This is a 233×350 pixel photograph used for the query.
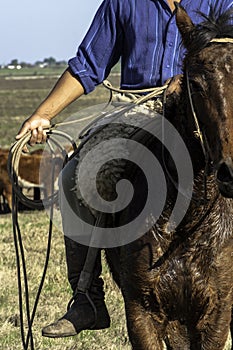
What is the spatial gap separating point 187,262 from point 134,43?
4.69ft

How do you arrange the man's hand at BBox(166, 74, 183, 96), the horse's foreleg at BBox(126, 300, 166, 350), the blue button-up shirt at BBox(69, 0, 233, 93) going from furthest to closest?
the blue button-up shirt at BBox(69, 0, 233, 93) < the man's hand at BBox(166, 74, 183, 96) < the horse's foreleg at BBox(126, 300, 166, 350)

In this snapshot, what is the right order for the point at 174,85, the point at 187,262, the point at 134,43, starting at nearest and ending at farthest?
the point at 187,262, the point at 174,85, the point at 134,43

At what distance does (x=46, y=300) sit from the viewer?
8461 mm

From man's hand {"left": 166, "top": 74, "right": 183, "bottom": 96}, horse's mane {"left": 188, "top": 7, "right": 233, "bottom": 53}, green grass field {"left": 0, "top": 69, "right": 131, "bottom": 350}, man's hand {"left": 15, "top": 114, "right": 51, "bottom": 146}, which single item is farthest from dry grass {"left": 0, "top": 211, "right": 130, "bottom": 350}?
horse's mane {"left": 188, "top": 7, "right": 233, "bottom": 53}

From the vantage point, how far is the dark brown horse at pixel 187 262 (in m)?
4.26

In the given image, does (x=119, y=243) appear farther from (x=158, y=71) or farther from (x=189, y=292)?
(x=158, y=71)

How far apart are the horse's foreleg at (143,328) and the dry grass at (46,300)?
2425 mm

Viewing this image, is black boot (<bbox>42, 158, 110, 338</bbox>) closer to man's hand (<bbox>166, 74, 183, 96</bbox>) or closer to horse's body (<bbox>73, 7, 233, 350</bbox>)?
horse's body (<bbox>73, 7, 233, 350</bbox>)

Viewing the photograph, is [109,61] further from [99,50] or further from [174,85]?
[174,85]

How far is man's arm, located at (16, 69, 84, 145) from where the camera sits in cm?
533

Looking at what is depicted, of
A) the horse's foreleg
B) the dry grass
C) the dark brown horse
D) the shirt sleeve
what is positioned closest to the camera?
the dark brown horse

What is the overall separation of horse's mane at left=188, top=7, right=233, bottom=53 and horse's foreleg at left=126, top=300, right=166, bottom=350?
1.39 m

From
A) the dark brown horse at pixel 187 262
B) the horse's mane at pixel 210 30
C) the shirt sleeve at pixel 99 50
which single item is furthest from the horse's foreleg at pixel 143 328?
the shirt sleeve at pixel 99 50

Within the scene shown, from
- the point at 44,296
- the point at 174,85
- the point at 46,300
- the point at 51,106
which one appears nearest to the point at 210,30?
the point at 174,85
